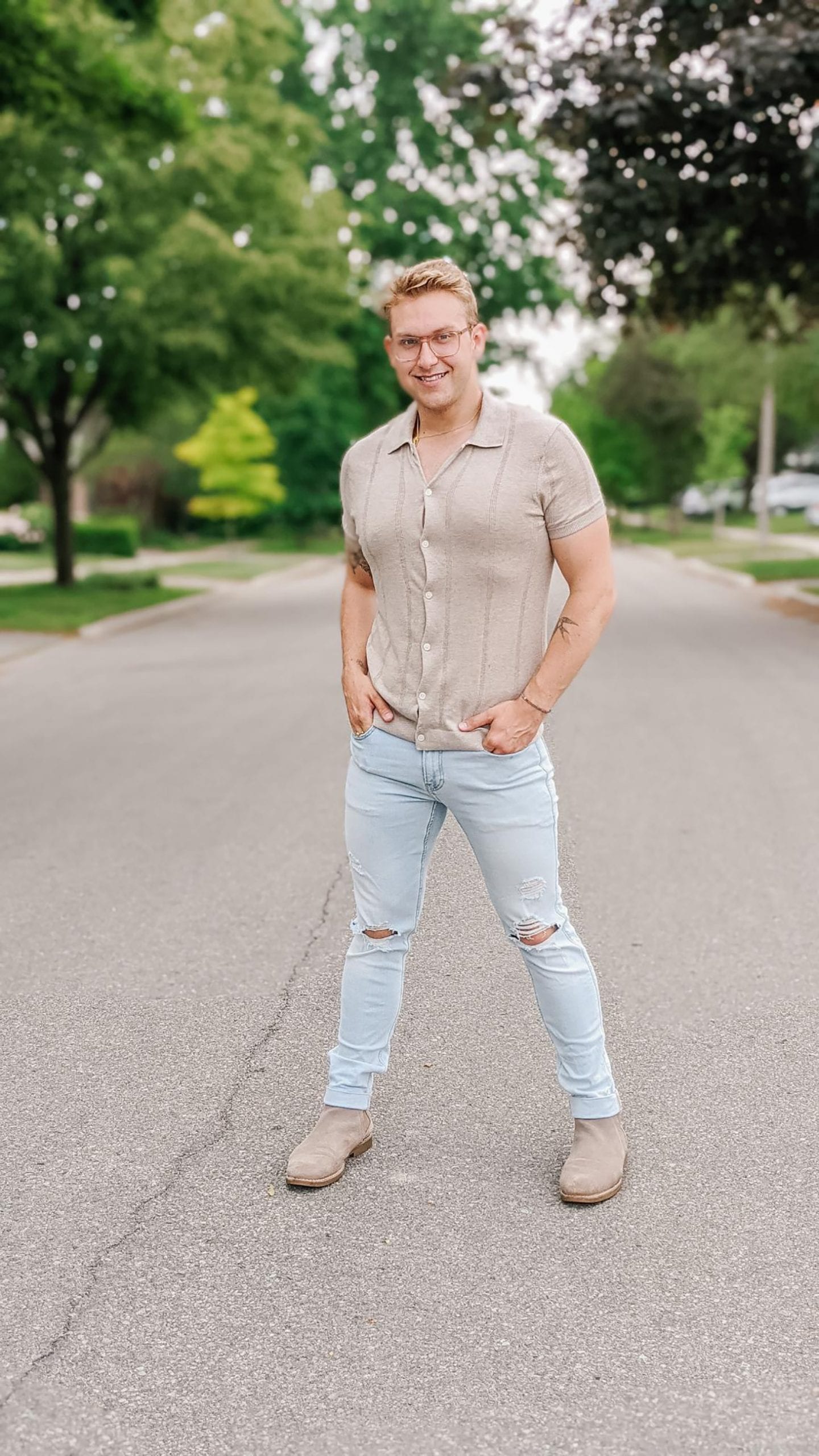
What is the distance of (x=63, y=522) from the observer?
1051 inches

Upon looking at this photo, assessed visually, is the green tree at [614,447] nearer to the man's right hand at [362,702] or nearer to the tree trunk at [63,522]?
the tree trunk at [63,522]

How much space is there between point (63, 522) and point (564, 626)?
24386 mm

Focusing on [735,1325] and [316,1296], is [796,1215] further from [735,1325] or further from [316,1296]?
[316,1296]

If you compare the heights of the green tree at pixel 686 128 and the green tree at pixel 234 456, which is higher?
the green tree at pixel 686 128

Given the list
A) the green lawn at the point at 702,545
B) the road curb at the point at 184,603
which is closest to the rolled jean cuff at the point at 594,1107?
the road curb at the point at 184,603

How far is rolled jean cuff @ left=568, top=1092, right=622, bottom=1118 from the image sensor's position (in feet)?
11.8

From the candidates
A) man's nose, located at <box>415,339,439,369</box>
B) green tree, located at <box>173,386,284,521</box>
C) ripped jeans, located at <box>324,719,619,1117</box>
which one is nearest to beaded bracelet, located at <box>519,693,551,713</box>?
ripped jeans, located at <box>324,719,619,1117</box>

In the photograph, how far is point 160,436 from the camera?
55031mm

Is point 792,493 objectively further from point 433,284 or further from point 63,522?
point 433,284

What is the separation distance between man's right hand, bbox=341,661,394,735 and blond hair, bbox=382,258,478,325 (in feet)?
2.61

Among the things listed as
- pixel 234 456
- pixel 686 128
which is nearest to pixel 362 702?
pixel 686 128

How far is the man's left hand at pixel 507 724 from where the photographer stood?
3324 millimetres

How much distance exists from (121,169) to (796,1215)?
22266mm

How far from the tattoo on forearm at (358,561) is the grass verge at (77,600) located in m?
16.0
